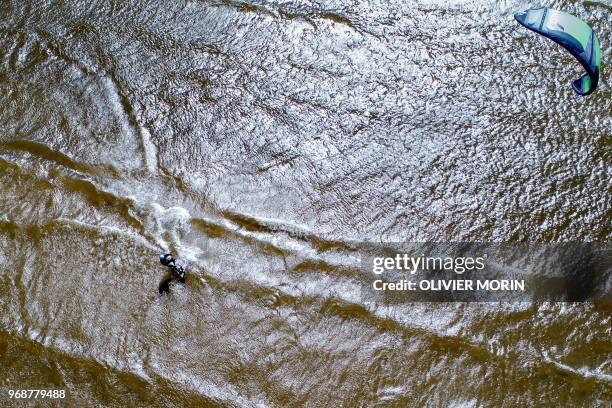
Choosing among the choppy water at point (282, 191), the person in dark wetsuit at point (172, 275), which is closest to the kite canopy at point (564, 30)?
the choppy water at point (282, 191)

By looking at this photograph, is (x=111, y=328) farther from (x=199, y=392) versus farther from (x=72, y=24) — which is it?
(x=72, y=24)

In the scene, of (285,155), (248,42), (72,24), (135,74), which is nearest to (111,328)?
(285,155)

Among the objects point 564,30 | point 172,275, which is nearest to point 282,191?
point 172,275

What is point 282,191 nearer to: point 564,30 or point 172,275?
point 172,275

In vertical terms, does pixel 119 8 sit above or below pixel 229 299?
above

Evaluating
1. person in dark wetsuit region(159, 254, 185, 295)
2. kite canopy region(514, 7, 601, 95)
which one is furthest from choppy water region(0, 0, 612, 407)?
kite canopy region(514, 7, 601, 95)

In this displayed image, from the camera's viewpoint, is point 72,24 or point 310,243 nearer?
point 310,243
